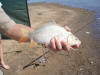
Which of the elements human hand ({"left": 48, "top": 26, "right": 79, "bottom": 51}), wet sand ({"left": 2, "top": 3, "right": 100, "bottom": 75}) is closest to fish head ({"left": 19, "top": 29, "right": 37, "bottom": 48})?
human hand ({"left": 48, "top": 26, "right": 79, "bottom": 51})

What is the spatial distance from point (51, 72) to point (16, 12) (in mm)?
3129

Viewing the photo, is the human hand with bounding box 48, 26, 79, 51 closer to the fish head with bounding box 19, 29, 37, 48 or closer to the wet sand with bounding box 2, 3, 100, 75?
the fish head with bounding box 19, 29, 37, 48

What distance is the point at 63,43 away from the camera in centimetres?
256

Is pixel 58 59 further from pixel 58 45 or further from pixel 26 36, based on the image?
pixel 58 45

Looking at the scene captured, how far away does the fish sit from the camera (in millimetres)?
2785

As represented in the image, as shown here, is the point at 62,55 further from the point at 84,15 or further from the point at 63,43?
the point at 84,15

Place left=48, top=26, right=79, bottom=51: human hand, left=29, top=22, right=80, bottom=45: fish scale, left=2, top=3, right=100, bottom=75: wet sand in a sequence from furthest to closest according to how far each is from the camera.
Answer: left=2, top=3, right=100, bottom=75: wet sand, left=29, top=22, right=80, bottom=45: fish scale, left=48, top=26, right=79, bottom=51: human hand

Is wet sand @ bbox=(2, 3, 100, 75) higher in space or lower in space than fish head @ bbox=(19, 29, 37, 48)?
lower

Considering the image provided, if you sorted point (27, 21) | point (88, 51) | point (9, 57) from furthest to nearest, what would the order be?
point (27, 21) → point (88, 51) → point (9, 57)

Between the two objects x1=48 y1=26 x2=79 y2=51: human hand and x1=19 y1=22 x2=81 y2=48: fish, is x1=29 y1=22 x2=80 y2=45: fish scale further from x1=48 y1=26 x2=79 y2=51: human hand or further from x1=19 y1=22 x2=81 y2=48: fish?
x1=48 y1=26 x2=79 y2=51: human hand

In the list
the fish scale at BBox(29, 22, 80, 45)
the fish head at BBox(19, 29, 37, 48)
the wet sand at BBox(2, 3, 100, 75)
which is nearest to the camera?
the fish scale at BBox(29, 22, 80, 45)

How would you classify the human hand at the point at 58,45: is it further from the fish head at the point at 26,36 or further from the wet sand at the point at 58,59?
the wet sand at the point at 58,59

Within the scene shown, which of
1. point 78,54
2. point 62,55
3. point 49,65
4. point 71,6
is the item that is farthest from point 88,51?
point 71,6

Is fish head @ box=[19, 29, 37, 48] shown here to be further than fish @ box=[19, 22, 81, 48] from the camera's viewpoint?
Yes
